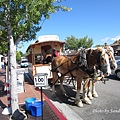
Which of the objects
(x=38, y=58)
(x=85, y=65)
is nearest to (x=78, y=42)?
(x=38, y=58)

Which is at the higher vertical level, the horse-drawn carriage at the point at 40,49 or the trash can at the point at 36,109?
the horse-drawn carriage at the point at 40,49

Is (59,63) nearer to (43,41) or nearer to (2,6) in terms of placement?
(43,41)

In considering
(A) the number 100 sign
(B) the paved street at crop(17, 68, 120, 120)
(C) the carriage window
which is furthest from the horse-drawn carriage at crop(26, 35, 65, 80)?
(A) the number 100 sign

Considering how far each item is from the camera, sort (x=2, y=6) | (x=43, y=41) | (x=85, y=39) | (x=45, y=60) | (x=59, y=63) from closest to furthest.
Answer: (x=2, y=6) < (x=59, y=63) < (x=43, y=41) < (x=45, y=60) < (x=85, y=39)

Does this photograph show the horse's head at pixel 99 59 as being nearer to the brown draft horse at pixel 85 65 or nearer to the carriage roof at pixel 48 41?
the brown draft horse at pixel 85 65

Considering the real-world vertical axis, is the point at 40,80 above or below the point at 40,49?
below

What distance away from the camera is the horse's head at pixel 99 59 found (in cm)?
521

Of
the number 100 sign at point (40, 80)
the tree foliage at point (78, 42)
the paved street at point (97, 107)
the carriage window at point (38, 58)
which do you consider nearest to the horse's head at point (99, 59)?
the paved street at point (97, 107)

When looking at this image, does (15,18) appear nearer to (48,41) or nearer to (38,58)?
(48,41)

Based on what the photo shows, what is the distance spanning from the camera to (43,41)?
1011cm

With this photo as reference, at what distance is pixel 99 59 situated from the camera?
5480mm

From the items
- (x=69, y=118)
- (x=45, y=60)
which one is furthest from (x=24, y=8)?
(x=45, y=60)

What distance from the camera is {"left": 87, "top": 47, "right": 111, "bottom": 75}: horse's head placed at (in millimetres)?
5215

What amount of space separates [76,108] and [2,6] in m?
4.42
